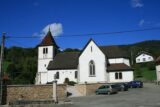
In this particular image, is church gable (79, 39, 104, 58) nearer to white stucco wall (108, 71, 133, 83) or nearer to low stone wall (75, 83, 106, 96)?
white stucco wall (108, 71, 133, 83)

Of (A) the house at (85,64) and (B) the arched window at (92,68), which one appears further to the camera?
(B) the arched window at (92,68)

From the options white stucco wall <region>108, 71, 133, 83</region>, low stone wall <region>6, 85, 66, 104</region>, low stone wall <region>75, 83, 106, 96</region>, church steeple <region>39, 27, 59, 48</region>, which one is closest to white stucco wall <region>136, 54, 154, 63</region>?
church steeple <region>39, 27, 59, 48</region>

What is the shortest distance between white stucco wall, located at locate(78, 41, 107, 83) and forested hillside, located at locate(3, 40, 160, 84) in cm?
1452

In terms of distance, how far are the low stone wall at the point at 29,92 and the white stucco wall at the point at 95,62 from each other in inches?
964

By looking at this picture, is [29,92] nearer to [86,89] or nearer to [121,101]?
[121,101]

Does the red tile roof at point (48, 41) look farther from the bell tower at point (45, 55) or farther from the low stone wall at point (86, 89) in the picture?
the low stone wall at point (86, 89)

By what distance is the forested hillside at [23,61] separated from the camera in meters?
76.2

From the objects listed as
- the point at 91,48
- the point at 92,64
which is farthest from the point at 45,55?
the point at 92,64

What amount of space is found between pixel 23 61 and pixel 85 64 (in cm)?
5182

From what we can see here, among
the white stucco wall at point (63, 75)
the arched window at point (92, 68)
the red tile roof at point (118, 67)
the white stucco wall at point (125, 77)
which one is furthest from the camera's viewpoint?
the white stucco wall at point (63, 75)

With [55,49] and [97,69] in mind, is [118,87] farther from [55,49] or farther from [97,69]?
[55,49]

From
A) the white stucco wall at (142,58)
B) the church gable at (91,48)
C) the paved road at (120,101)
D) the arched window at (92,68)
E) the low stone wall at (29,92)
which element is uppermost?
the white stucco wall at (142,58)

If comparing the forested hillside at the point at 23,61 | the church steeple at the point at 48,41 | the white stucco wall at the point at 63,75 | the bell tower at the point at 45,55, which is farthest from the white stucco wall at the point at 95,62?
the forested hillside at the point at 23,61

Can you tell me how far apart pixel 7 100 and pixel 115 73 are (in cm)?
3073
